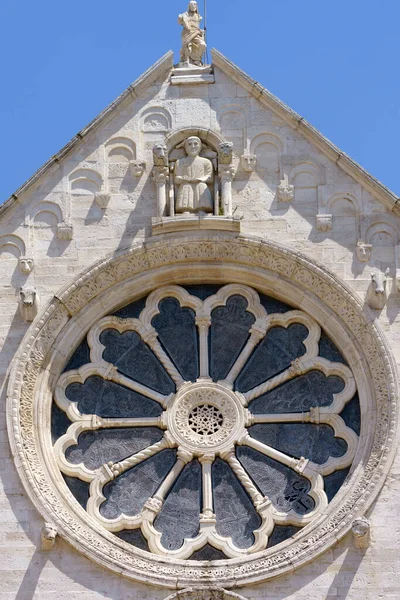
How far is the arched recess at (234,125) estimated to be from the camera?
25.0 metres

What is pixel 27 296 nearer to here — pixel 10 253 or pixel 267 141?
pixel 10 253

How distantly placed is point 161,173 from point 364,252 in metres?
2.60

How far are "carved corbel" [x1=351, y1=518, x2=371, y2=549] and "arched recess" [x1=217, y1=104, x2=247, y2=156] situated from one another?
5003mm

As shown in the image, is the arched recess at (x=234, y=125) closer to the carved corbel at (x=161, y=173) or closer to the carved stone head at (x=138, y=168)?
the carved corbel at (x=161, y=173)

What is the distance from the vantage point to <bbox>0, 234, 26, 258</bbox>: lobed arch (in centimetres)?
2448

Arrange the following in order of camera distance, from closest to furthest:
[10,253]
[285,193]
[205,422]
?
[205,422] < [10,253] < [285,193]

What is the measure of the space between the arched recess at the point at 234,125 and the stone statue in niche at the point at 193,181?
39cm

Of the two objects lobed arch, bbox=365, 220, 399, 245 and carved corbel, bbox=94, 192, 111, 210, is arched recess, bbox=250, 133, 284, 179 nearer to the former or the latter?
lobed arch, bbox=365, 220, 399, 245

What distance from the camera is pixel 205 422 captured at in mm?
23672

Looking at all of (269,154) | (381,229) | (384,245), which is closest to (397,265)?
(384,245)

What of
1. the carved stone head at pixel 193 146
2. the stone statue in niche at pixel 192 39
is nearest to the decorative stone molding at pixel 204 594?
the carved stone head at pixel 193 146

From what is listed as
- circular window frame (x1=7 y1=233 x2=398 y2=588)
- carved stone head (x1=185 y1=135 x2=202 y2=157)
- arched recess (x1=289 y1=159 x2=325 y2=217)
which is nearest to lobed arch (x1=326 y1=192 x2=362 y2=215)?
arched recess (x1=289 y1=159 x2=325 y2=217)

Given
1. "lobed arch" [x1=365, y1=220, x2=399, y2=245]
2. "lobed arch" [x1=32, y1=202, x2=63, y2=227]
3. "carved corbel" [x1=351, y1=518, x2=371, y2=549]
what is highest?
"lobed arch" [x1=365, y1=220, x2=399, y2=245]

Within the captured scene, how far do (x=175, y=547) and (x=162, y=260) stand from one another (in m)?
3.53
